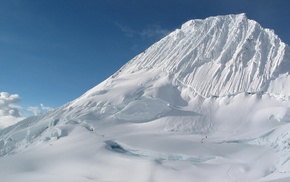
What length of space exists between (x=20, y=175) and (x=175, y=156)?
14.8 meters

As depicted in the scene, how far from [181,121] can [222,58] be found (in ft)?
47.7

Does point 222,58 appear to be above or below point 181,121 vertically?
above

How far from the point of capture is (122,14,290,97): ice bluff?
175 feet

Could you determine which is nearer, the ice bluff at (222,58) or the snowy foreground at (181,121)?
the snowy foreground at (181,121)

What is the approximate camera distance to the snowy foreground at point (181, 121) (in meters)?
36.1

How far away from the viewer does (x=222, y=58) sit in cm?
5678

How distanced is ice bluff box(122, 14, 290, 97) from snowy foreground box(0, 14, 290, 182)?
Answer: 0.48 ft

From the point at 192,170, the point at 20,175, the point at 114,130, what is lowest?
the point at 20,175

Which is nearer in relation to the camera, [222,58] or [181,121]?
[181,121]

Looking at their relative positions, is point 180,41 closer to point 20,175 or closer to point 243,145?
point 243,145

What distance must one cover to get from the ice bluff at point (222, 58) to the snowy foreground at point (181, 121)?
15cm

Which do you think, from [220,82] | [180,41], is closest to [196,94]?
[220,82]

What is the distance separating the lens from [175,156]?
3862 cm

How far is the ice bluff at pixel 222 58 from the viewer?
53469 millimetres
